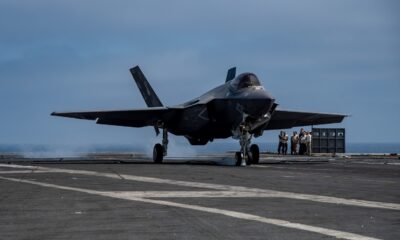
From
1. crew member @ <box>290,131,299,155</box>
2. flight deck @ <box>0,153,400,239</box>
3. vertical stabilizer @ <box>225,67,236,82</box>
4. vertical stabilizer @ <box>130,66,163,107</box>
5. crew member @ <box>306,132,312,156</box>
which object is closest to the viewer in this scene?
flight deck @ <box>0,153,400,239</box>

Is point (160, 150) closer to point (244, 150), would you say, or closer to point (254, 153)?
point (254, 153)

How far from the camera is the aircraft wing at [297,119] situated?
32.7 metres

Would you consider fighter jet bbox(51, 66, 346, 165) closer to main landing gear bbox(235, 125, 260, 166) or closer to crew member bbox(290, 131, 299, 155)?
main landing gear bbox(235, 125, 260, 166)

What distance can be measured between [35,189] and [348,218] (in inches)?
301

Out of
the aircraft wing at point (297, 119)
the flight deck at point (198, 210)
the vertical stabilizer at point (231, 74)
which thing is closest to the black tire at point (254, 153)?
the aircraft wing at point (297, 119)

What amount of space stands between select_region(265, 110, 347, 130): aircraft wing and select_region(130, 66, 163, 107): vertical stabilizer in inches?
307

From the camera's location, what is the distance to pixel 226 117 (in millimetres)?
29031

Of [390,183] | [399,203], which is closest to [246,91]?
[390,183]

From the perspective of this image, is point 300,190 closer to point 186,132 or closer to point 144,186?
point 144,186

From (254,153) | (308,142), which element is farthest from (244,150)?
(308,142)

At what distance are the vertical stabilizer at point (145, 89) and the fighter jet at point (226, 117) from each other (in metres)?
3.79

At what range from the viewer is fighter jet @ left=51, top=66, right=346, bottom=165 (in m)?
27.6

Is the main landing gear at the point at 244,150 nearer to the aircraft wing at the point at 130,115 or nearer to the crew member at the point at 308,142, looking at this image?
the aircraft wing at the point at 130,115

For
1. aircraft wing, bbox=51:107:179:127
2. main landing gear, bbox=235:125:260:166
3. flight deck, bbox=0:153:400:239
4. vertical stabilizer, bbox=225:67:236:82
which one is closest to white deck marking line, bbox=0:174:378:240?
flight deck, bbox=0:153:400:239
